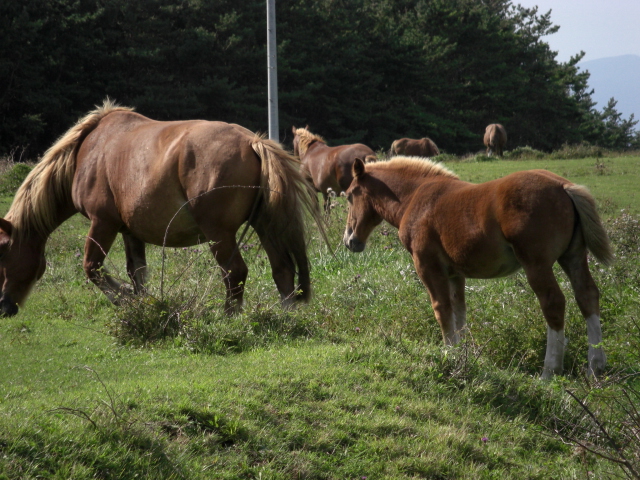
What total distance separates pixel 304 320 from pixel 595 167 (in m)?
16.4

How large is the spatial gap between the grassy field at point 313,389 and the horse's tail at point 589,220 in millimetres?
896

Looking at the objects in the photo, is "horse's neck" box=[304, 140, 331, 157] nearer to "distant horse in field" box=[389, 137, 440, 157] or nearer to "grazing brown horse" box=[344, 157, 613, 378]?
"grazing brown horse" box=[344, 157, 613, 378]

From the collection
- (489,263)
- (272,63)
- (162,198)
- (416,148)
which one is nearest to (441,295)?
(489,263)

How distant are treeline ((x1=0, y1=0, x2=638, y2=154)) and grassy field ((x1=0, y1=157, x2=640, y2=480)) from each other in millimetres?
21475

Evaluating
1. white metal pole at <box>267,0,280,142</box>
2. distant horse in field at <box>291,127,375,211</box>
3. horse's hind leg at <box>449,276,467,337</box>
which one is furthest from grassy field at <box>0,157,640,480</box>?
white metal pole at <box>267,0,280,142</box>

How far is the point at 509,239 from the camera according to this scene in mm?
5504

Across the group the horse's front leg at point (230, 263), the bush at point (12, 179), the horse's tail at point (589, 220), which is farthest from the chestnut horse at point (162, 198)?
the bush at point (12, 179)

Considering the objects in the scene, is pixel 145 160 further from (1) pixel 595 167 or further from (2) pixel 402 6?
(2) pixel 402 6

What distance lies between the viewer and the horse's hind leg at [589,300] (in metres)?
5.58

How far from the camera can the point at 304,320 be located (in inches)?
254

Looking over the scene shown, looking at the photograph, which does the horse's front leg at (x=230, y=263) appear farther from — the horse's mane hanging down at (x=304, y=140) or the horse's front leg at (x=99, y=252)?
the horse's mane hanging down at (x=304, y=140)

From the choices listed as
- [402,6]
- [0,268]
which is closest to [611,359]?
[0,268]

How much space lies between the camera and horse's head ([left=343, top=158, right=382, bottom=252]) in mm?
7055

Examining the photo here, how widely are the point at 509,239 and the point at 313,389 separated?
202 centimetres
